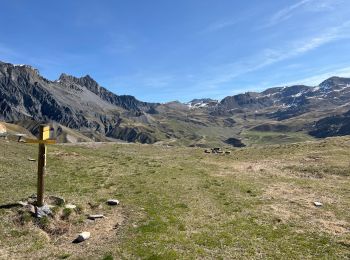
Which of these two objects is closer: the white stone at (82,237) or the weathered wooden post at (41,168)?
the white stone at (82,237)

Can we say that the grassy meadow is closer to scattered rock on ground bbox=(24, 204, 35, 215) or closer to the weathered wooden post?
scattered rock on ground bbox=(24, 204, 35, 215)

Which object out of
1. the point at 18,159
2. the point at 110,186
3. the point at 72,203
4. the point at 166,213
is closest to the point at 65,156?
the point at 18,159

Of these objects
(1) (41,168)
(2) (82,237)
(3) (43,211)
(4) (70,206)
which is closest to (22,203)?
(3) (43,211)

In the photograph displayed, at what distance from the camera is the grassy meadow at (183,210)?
27.4m

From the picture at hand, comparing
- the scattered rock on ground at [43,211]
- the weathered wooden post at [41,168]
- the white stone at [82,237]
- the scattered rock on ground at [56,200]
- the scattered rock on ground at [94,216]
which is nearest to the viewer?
the white stone at [82,237]

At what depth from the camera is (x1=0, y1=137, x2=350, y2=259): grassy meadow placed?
27.4 metres

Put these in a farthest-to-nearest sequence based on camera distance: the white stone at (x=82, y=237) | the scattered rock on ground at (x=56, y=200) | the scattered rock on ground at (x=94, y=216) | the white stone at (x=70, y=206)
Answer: the scattered rock on ground at (x=56, y=200) < the white stone at (x=70, y=206) < the scattered rock on ground at (x=94, y=216) < the white stone at (x=82, y=237)

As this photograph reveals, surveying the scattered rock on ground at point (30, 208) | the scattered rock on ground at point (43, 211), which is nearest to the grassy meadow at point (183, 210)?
the scattered rock on ground at point (43, 211)

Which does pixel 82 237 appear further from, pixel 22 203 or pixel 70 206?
pixel 22 203

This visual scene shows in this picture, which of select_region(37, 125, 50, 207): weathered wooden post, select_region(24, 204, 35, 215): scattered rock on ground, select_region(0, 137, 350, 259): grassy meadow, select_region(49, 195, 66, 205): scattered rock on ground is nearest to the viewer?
select_region(0, 137, 350, 259): grassy meadow

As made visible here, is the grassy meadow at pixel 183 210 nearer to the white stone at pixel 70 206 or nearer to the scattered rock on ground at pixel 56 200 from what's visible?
the white stone at pixel 70 206

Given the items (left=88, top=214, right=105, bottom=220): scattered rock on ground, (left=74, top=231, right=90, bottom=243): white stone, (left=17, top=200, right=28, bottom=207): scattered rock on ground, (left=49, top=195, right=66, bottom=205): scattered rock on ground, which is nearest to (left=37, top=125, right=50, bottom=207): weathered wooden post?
(left=17, top=200, right=28, bottom=207): scattered rock on ground

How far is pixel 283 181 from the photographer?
53.4 meters

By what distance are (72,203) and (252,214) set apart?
1714cm
